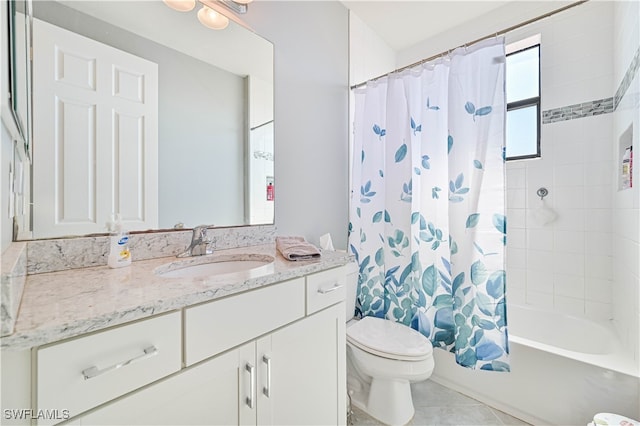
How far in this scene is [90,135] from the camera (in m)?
0.97

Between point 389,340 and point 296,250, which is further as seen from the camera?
point 389,340

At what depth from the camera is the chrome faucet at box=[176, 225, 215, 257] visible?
1.17 m

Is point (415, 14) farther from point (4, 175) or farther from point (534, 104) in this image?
point (4, 175)

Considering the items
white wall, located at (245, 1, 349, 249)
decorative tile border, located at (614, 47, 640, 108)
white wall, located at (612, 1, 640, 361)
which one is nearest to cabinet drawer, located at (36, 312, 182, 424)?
white wall, located at (245, 1, 349, 249)

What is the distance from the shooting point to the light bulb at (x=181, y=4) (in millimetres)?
1192

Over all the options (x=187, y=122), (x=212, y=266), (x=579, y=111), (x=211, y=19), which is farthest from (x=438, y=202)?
(x=211, y=19)

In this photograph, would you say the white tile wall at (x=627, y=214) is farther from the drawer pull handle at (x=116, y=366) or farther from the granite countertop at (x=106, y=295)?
the drawer pull handle at (x=116, y=366)

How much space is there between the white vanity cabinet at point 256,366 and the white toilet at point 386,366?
31 cm

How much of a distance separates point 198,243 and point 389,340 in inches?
42.6

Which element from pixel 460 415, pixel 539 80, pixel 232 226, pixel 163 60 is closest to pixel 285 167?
pixel 232 226

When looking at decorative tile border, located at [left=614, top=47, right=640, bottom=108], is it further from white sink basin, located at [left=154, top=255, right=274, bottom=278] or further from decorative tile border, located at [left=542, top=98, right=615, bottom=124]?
white sink basin, located at [left=154, top=255, right=274, bottom=278]

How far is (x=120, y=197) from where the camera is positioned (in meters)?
1.04

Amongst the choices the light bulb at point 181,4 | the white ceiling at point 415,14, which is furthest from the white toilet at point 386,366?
the white ceiling at point 415,14

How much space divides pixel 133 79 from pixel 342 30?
1547mm
